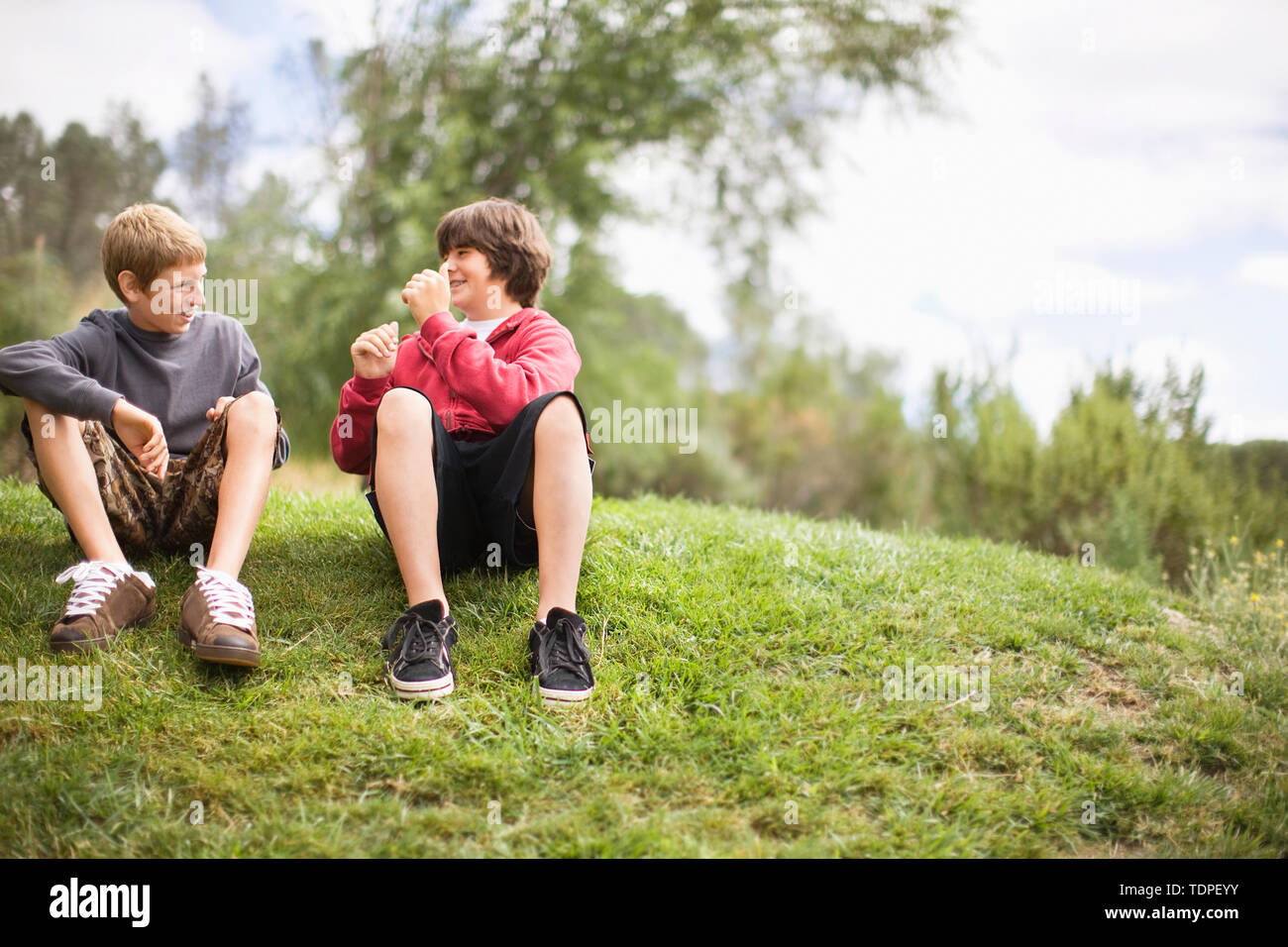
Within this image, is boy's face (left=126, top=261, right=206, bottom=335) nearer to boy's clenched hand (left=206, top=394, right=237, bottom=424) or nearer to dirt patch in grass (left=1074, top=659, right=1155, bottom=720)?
boy's clenched hand (left=206, top=394, right=237, bottom=424)

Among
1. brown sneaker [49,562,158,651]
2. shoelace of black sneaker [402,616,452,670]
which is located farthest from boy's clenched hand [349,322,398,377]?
brown sneaker [49,562,158,651]

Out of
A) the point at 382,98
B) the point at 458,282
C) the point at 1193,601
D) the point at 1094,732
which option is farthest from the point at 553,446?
the point at 382,98

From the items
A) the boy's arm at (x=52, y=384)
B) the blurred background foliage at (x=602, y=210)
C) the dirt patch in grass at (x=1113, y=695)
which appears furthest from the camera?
the blurred background foliage at (x=602, y=210)

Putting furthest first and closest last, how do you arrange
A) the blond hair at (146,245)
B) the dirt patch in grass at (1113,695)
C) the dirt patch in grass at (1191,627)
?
the dirt patch in grass at (1191,627)
the blond hair at (146,245)
the dirt patch in grass at (1113,695)

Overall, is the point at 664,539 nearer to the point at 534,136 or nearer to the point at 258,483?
the point at 258,483

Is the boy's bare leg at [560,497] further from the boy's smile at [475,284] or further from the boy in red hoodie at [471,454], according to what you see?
the boy's smile at [475,284]

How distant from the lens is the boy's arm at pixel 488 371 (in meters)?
2.51

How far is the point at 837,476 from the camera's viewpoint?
43.2 ft

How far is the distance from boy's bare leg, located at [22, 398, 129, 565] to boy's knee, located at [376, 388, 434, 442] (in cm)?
94

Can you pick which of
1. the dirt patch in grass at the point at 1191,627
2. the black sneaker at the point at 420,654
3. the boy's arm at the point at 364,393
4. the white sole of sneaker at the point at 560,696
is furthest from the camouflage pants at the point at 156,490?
the dirt patch in grass at the point at 1191,627

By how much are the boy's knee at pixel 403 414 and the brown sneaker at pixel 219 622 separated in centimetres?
63

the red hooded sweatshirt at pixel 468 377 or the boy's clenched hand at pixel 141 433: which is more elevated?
the red hooded sweatshirt at pixel 468 377

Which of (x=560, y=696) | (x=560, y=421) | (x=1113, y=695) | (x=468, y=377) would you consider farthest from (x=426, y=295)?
(x=1113, y=695)
